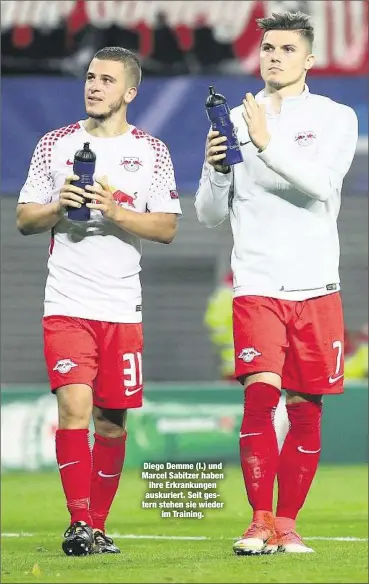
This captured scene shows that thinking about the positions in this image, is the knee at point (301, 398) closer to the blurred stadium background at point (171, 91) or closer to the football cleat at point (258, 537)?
the football cleat at point (258, 537)

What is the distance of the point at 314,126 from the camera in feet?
18.7

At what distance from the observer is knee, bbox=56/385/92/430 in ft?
18.3

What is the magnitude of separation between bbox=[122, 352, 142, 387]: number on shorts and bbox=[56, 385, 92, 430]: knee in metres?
0.25

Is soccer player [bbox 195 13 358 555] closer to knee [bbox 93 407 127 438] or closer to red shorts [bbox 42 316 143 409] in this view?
red shorts [bbox 42 316 143 409]

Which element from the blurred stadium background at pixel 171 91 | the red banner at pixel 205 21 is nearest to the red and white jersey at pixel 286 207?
the blurred stadium background at pixel 171 91

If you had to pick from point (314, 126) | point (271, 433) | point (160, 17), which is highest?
point (160, 17)

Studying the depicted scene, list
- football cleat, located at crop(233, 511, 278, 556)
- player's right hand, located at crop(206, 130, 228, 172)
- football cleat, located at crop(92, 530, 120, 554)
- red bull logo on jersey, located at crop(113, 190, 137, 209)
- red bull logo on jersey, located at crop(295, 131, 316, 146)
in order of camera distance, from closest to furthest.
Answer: football cleat, located at crop(233, 511, 278, 556)
player's right hand, located at crop(206, 130, 228, 172)
football cleat, located at crop(92, 530, 120, 554)
red bull logo on jersey, located at crop(295, 131, 316, 146)
red bull logo on jersey, located at crop(113, 190, 137, 209)

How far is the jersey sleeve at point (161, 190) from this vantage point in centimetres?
585

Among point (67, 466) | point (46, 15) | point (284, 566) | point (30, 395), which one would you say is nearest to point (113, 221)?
point (67, 466)

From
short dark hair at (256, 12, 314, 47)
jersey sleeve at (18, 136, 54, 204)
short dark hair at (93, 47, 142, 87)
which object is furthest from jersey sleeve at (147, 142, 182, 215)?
short dark hair at (256, 12, 314, 47)

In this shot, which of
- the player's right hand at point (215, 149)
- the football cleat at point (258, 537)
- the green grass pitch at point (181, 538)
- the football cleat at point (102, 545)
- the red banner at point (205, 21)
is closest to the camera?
the green grass pitch at point (181, 538)

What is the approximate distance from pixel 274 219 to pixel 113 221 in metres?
0.65

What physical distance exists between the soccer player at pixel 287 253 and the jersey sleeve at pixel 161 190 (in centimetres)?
22

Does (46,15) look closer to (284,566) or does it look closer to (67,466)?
(67,466)
